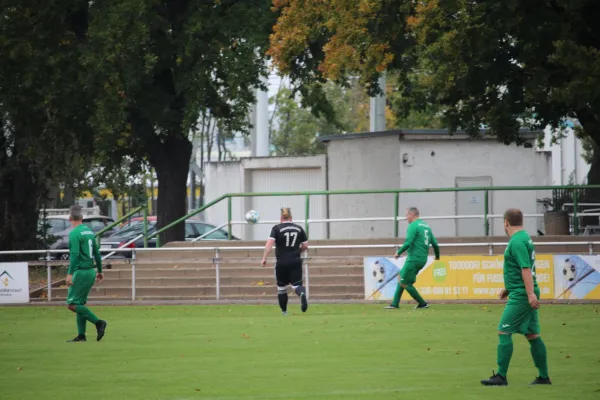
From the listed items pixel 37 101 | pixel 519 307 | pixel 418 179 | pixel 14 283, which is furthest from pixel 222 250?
pixel 519 307

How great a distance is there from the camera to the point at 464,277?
25016mm

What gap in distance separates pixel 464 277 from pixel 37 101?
12.7 meters

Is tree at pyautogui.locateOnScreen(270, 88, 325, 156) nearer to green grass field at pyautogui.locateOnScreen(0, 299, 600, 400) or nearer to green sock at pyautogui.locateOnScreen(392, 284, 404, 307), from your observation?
green sock at pyautogui.locateOnScreen(392, 284, 404, 307)

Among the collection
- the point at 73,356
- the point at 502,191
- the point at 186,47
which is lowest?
the point at 73,356

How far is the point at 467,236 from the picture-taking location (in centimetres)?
2984

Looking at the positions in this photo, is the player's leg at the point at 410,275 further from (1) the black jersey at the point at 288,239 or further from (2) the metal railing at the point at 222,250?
(2) the metal railing at the point at 222,250

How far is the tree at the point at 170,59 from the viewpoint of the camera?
29484 mm

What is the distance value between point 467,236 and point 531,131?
4.09 meters

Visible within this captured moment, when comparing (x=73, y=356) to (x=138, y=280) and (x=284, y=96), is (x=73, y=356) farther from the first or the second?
(x=284, y=96)

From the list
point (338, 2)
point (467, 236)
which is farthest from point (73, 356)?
point (467, 236)

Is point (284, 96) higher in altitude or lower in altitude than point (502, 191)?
higher

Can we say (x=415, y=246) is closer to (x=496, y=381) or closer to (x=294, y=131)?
(x=496, y=381)

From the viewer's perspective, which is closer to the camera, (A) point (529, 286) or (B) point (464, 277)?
(A) point (529, 286)

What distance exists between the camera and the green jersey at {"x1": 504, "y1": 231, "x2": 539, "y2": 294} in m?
11.2
